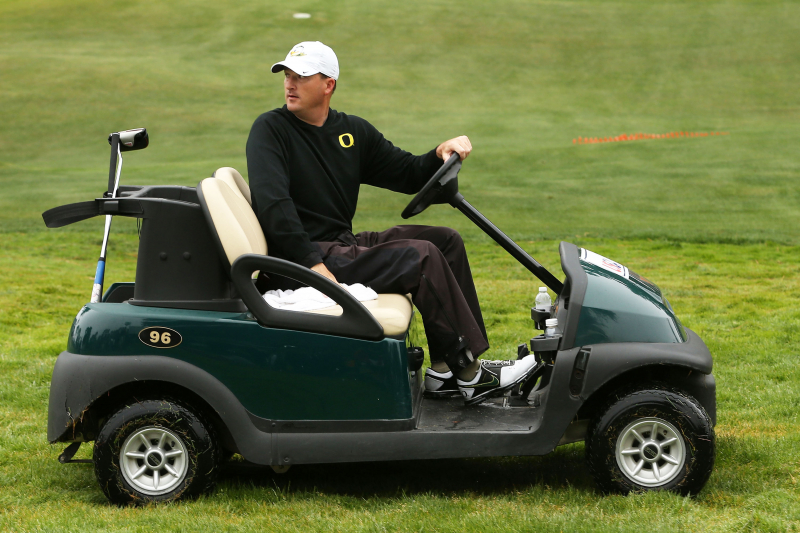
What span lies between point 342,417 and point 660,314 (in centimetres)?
126

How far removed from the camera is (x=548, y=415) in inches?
127

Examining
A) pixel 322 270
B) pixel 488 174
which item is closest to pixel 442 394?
pixel 322 270

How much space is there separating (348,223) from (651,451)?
1.67 meters

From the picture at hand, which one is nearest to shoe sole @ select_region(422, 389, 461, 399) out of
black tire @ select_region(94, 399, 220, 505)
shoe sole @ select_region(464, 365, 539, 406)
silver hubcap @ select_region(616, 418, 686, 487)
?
shoe sole @ select_region(464, 365, 539, 406)

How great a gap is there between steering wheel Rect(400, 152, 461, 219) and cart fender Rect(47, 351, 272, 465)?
1064mm

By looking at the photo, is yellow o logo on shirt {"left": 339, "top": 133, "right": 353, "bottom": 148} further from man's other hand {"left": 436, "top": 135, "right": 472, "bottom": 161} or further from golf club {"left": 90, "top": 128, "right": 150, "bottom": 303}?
golf club {"left": 90, "top": 128, "right": 150, "bottom": 303}

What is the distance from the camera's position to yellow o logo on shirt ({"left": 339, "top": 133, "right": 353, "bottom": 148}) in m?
4.01

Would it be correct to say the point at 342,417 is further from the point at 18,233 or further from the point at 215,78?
the point at 215,78

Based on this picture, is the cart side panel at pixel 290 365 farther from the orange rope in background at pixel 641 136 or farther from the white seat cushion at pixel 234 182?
the orange rope in background at pixel 641 136

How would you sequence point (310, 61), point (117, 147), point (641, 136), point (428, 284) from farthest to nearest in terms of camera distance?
point (641, 136) < point (117, 147) < point (310, 61) < point (428, 284)

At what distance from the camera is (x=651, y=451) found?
10.6 feet

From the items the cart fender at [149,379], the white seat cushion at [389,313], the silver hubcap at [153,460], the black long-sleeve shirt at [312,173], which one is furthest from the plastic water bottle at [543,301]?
the silver hubcap at [153,460]

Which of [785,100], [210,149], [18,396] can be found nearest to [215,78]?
[210,149]

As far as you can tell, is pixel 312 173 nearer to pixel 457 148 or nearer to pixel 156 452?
pixel 457 148
